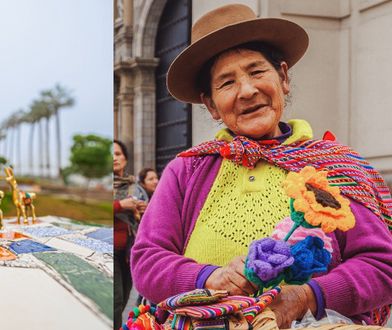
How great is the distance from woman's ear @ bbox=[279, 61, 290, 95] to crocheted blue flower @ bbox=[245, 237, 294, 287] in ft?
1.21

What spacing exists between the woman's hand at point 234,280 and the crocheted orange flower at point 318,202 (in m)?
0.15

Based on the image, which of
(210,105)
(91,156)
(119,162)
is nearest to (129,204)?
(119,162)

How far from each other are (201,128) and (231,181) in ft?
1.93

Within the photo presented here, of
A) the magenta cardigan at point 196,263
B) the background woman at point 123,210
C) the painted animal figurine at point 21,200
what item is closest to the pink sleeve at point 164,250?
the magenta cardigan at point 196,263

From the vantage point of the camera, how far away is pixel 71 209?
1642 millimetres

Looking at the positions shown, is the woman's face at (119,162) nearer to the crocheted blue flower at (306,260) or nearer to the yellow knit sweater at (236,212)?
the yellow knit sweater at (236,212)

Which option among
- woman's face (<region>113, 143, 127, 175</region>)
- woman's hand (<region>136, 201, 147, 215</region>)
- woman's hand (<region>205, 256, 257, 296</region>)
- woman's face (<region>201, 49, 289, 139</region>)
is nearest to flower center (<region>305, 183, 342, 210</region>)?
woman's hand (<region>205, 256, 257, 296</region>)

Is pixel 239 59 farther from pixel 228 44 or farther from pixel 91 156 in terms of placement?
pixel 91 156

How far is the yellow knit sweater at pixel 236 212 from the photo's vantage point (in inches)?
44.3

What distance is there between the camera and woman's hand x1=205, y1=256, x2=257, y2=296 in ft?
3.31

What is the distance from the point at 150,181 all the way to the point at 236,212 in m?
2.52

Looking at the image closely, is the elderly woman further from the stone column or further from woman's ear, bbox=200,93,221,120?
the stone column

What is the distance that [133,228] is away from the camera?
10.8ft

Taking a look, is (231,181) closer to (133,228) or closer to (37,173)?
(37,173)
